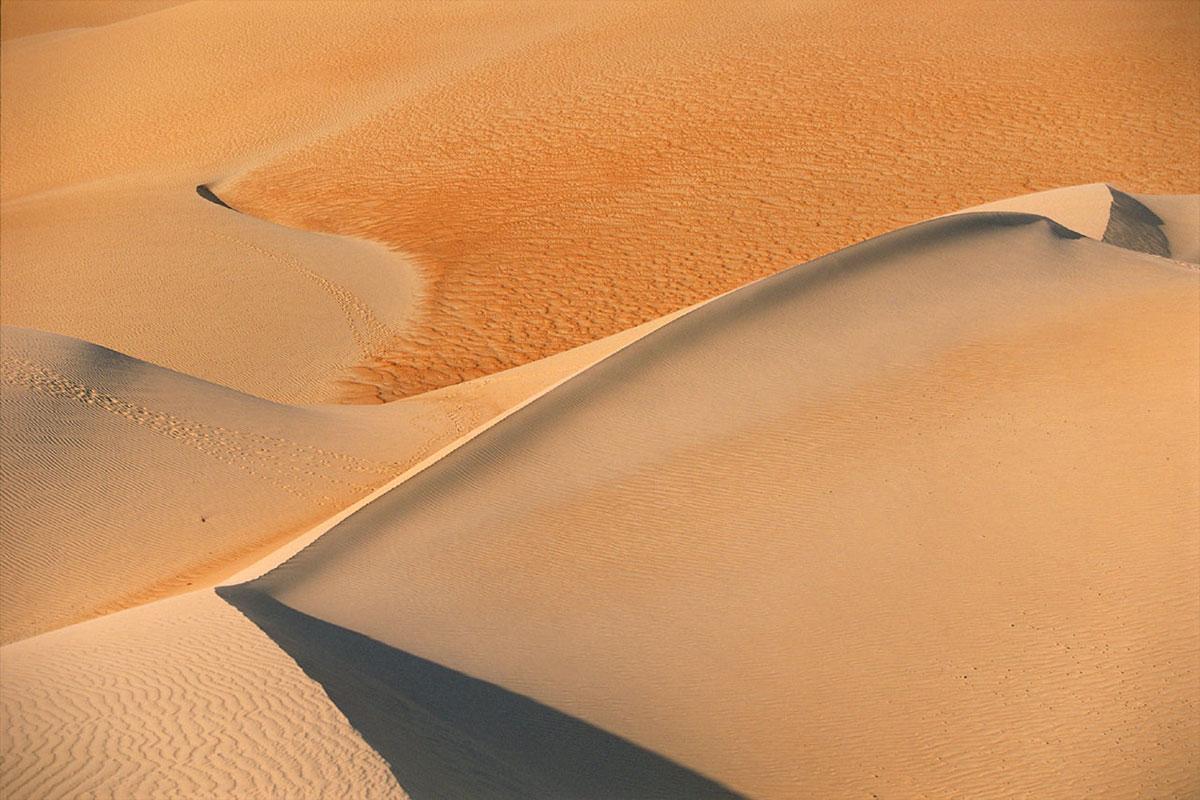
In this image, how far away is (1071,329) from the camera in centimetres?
692

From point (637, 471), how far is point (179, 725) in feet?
10.0

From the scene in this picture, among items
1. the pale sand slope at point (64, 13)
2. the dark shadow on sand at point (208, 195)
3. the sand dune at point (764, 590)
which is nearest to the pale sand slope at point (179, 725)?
the sand dune at point (764, 590)

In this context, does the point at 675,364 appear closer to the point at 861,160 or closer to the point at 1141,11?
the point at 861,160

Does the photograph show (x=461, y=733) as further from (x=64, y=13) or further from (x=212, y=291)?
(x=64, y=13)

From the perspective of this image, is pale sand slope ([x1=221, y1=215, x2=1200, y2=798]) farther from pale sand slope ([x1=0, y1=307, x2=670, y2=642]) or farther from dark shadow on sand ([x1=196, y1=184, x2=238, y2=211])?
dark shadow on sand ([x1=196, y1=184, x2=238, y2=211])

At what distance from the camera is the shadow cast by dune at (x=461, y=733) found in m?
3.45

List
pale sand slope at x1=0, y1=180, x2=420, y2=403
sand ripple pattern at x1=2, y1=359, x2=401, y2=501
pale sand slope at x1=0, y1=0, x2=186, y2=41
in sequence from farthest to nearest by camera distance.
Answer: pale sand slope at x1=0, y1=0, x2=186, y2=41 → pale sand slope at x1=0, y1=180, x2=420, y2=403 → sand ripple pattern at x1=2, y1=359, x2=401, y2=501

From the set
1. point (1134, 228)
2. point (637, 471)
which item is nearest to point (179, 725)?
point (637, 471)

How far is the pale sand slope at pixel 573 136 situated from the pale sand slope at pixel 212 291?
78mm

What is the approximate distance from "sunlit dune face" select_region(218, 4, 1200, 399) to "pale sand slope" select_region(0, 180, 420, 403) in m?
0.47

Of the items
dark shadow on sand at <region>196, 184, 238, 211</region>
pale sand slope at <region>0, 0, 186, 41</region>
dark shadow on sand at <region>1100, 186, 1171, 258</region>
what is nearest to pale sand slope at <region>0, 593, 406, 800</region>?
dark shadow on sand at <region>1100, 186, 1171, 258</region>

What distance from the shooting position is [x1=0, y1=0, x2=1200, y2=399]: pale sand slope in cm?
1140

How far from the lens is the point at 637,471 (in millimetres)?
6125

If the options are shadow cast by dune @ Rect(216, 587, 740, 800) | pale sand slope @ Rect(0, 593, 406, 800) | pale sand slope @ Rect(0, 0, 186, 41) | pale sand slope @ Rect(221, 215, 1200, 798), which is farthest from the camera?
pale sand slope @ Rect(0, 0, 186, 41)
